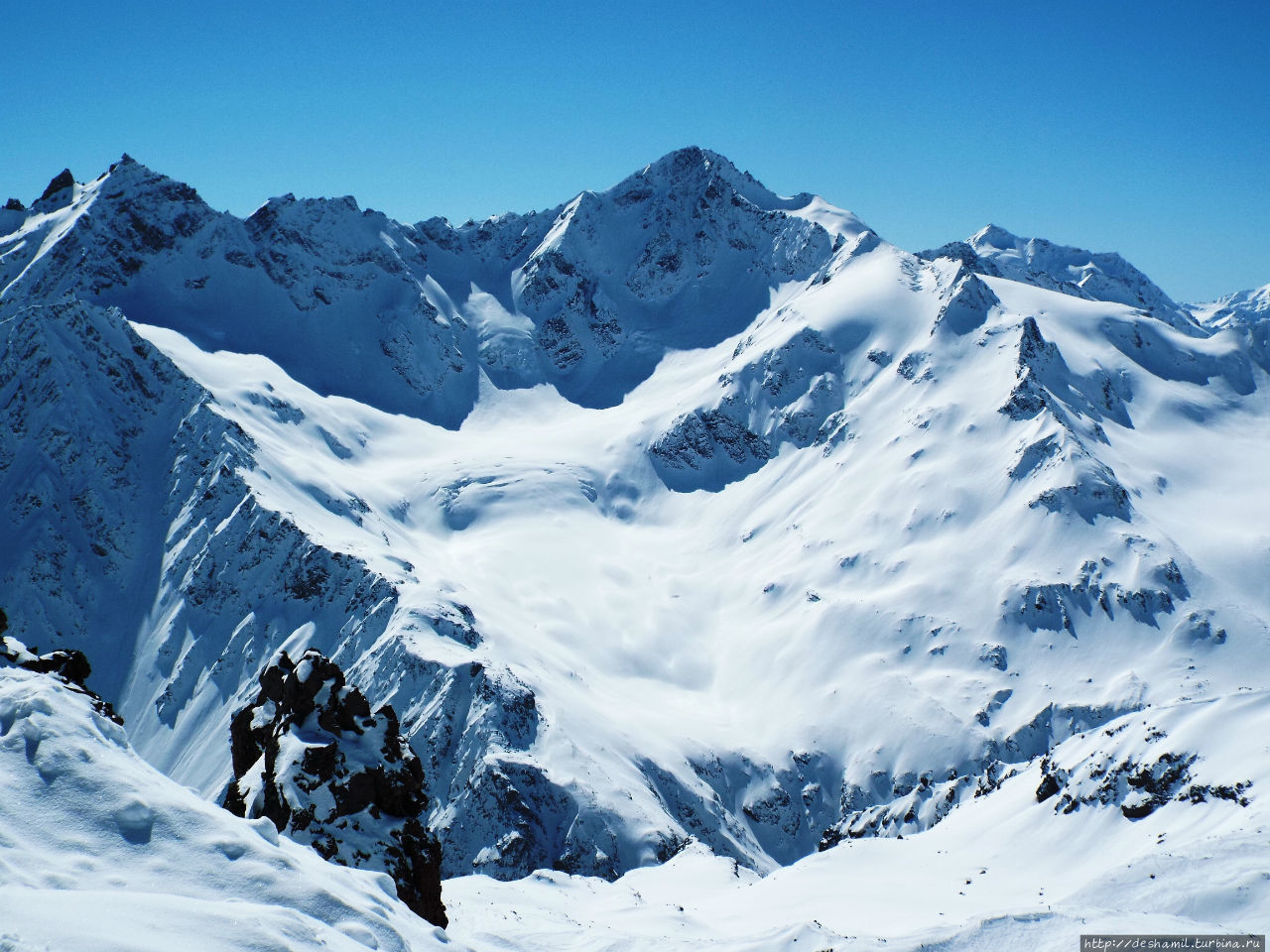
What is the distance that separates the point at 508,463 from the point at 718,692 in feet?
239

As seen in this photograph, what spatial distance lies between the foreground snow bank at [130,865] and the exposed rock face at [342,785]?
10.2m

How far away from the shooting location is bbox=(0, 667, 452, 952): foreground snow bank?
18125 mm

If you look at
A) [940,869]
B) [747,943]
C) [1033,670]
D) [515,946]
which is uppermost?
[1033,670]

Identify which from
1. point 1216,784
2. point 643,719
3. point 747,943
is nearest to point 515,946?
point 747,943

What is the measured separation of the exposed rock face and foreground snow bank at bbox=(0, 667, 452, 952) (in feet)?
33.3

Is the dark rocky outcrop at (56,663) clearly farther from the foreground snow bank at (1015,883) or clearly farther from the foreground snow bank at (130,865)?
the foreground snow bank at (1015,883)

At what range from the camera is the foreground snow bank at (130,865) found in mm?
18125

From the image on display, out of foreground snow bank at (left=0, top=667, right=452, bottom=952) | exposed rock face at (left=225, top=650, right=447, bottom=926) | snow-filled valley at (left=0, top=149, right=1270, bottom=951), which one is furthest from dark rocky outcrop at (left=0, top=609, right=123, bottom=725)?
snow-filled valley at (left=0, top=149, right=1270, bottom=951)

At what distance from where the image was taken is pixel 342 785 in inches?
1501

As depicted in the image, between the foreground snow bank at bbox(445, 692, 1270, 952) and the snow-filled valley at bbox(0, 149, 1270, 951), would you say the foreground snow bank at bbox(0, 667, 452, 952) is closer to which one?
the foreground snow bank at bbox(445, 692, 1270, 952)

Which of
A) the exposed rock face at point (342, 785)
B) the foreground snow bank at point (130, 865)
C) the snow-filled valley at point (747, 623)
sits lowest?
the foreground snow bank at point (130, 865)

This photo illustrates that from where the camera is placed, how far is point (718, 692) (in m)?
148

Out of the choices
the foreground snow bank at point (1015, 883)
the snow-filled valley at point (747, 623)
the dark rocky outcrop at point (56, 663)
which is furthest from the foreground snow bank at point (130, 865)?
the snow-filled valley at point (747, 623)

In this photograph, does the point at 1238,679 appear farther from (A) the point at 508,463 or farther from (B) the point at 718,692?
(A) the point at 508,463
